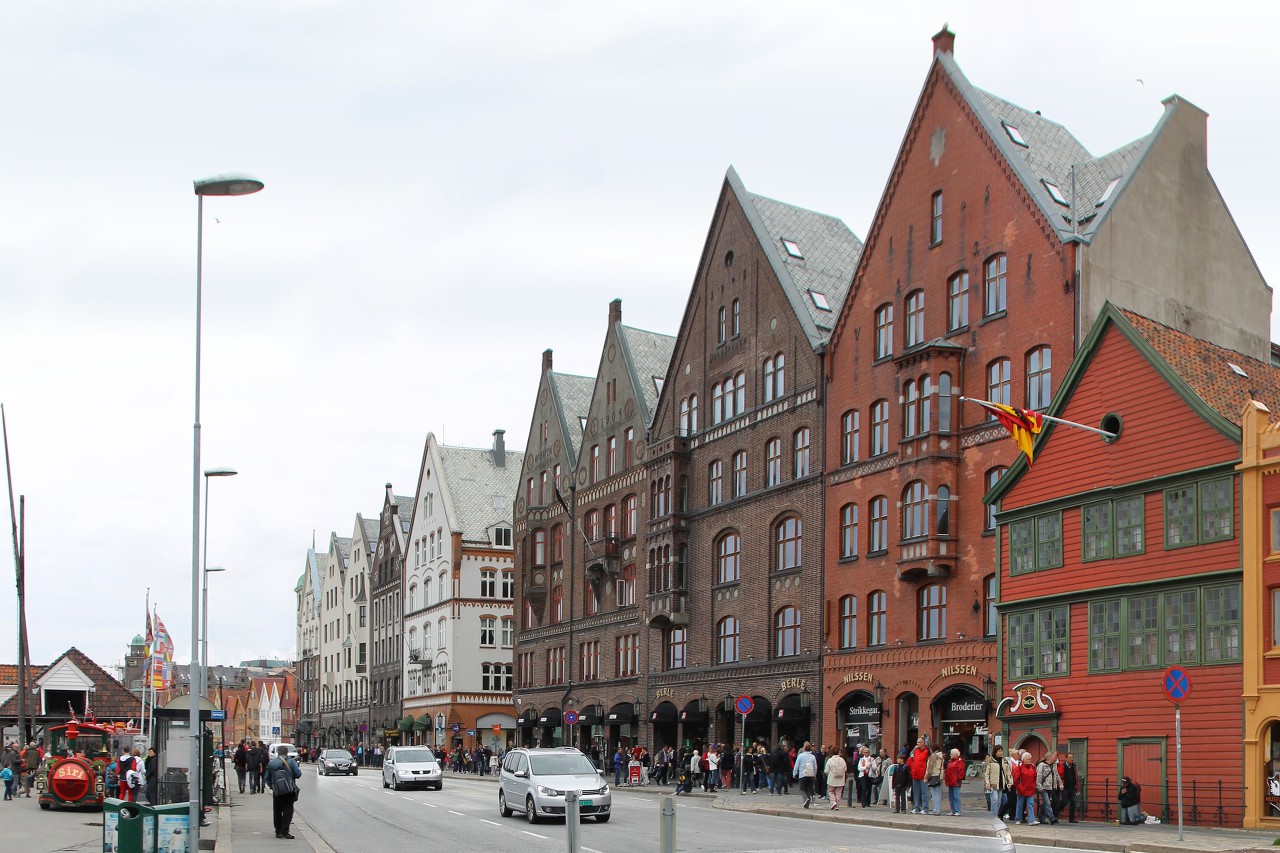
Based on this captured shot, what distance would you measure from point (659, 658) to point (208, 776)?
99.5 feet

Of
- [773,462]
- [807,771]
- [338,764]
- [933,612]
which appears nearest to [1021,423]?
[933,612]

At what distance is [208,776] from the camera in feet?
111

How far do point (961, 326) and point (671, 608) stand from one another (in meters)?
19.9

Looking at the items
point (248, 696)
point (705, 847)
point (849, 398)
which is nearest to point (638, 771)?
point (849, 398)

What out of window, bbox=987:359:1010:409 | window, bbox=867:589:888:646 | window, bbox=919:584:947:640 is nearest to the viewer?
window, bbox=987:359:1010:409

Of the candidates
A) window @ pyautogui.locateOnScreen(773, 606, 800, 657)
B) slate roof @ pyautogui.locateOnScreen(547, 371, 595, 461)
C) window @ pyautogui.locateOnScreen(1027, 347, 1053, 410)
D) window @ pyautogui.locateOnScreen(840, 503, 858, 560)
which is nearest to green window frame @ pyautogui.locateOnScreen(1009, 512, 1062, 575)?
window @ pyautogui.locateOnScreen(1027, 347, 1053, 410)

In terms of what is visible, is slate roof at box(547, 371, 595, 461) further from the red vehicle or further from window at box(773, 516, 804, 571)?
the red vehicle

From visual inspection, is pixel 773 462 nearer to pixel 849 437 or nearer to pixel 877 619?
pixel 849 437

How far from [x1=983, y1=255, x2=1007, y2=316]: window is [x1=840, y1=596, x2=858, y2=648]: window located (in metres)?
10.9

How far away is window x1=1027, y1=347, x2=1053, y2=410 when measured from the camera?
41344 mm

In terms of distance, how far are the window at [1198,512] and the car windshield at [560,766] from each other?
13.7 meters

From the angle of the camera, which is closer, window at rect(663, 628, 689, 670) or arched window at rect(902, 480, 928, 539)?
arched window at rect(902, 480, 928, 539)

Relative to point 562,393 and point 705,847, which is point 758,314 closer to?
point 562,393

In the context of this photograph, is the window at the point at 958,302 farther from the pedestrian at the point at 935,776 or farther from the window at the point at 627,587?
the window at the point at 627,587
